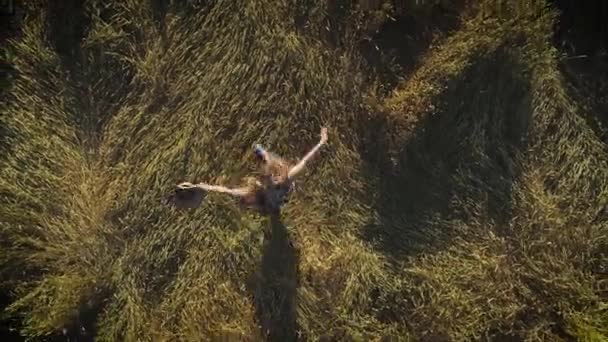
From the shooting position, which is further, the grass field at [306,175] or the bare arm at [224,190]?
the grass field at [306,175]

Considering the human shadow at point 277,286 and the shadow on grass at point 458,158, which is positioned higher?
the shadow on grass at point 458,158

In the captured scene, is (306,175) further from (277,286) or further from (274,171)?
(277,286)

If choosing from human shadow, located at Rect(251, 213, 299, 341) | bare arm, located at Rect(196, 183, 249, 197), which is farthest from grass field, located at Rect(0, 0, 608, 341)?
bare arm, located at Rect(196, 183, 249, 197)

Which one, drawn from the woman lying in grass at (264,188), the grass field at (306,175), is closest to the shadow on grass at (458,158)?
the grass field at (306,175)

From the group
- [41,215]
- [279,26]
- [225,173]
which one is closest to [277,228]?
[225,173]

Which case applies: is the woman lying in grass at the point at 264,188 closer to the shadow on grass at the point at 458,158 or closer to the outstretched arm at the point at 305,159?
the outstretched arm at the point at 305,159

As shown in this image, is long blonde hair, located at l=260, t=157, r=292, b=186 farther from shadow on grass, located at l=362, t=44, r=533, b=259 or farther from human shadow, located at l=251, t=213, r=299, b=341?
shadow on grass, located at l=362, t=44, r=533, b=259
